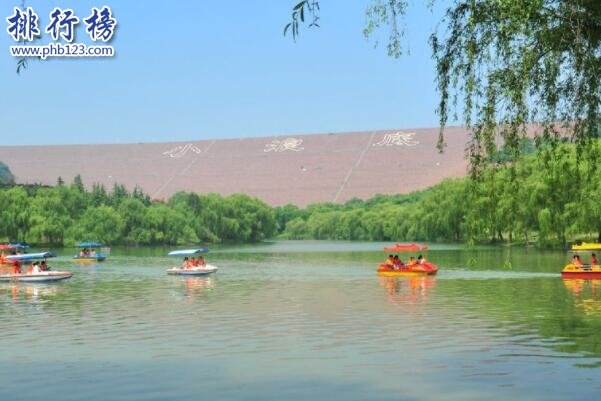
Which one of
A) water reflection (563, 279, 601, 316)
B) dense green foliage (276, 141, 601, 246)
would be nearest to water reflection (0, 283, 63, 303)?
dense green foliage (276, 141, 601, 246)

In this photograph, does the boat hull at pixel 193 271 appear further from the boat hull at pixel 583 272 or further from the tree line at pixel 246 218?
the boat hull at pixel 583 272

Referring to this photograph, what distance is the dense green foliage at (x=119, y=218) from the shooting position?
79062 millimetres

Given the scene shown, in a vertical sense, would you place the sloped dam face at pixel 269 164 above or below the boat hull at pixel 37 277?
above

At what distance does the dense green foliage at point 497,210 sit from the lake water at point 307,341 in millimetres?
925

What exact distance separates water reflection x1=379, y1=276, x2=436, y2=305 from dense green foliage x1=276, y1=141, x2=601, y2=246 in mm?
2855

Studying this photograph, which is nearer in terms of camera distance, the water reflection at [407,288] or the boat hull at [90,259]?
the water reflection at [407,288]

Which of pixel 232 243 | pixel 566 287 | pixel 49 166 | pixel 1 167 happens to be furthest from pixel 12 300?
pixel 49 166

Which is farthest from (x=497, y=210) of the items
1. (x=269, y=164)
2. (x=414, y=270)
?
(x=269, y=164)

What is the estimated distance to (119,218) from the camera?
8556cm

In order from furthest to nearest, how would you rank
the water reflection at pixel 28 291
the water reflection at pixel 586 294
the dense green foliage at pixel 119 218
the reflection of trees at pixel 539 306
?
the dense green foliage at pixel 119 218, the water reflection at pixel 28 291, the water reflection at pixel 586 294, the reflection of trees at pixel 539 306

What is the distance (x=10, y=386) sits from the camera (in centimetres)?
1412

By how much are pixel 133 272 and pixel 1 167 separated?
4496 inches

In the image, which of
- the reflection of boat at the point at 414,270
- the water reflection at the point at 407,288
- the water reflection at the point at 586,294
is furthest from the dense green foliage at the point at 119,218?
the water reflection at the point at 586,294

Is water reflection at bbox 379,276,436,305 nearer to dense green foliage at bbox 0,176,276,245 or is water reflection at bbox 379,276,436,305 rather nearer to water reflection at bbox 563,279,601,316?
water reflection at bbox 563,279,601,316
